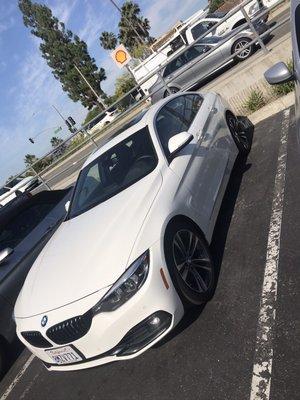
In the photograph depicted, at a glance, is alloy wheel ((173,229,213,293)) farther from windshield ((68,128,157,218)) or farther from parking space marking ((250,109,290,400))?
windshield ((68,128,157,218))

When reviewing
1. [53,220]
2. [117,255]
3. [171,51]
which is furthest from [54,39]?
[117,255]

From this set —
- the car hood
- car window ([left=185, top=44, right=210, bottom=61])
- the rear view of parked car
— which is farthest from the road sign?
the car hood

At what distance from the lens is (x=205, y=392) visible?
10.3 ft

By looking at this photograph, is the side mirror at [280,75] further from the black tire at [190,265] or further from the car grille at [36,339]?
the car grille at [36,339]

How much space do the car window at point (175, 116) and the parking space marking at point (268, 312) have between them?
52.4 inches

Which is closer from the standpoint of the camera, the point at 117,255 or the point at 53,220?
the point at 117,255

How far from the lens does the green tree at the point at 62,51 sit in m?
49.1

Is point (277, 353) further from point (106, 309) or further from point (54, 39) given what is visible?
point (54, 39)

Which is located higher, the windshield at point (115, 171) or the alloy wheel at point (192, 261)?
the windshield at point (115, 171)

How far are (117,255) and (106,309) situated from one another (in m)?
0.45

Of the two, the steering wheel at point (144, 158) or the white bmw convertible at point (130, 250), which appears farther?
the steering wheel at point (144, 158)

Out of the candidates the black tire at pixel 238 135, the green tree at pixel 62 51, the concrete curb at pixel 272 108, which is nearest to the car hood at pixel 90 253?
the black tire at pixel 238 135

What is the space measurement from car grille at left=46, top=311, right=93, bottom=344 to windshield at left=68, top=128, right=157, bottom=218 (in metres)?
1.58

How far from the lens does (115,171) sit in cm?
495
